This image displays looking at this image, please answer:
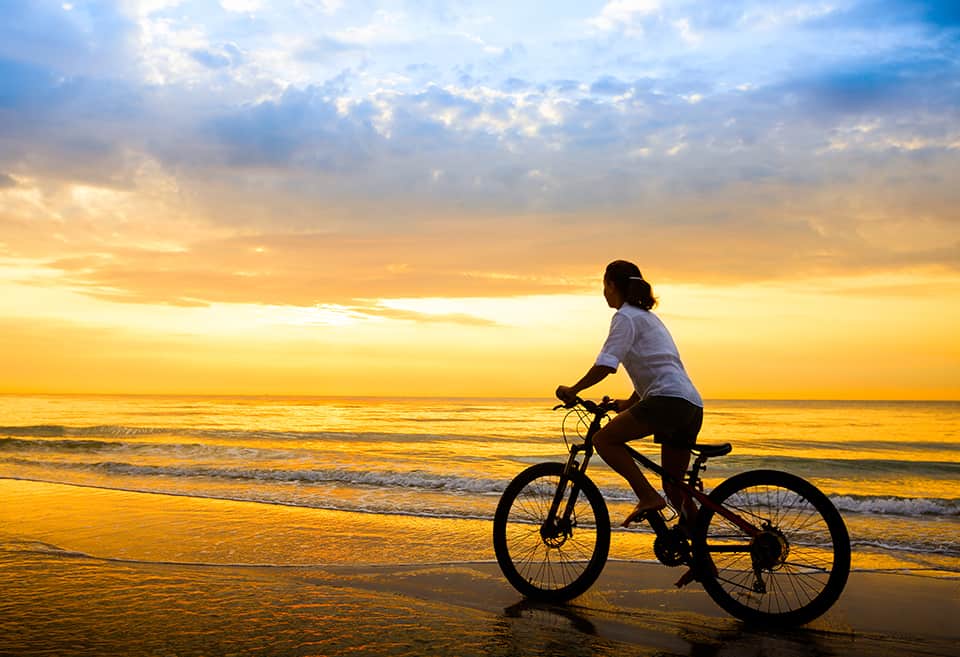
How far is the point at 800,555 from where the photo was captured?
21.9 feet

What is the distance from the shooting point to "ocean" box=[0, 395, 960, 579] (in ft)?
22.3

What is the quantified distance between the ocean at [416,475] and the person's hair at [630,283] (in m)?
2.83

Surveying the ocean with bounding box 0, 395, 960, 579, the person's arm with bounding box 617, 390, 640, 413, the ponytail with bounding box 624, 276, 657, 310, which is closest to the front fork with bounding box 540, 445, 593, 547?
the person's arm with bounding box 617, 390, 640, 413

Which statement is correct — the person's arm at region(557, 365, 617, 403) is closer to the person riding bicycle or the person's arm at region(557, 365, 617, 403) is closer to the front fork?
the person riding bicycle

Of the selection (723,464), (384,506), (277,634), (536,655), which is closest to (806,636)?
(536,655)

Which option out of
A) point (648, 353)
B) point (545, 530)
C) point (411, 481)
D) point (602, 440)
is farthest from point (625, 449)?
point (411, 481)

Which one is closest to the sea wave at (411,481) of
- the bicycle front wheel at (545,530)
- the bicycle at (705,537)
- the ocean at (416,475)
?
the ocean at (416,475)

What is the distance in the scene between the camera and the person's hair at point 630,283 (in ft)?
14.5

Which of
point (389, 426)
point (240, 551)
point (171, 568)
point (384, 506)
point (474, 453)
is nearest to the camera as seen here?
point (171, 568)

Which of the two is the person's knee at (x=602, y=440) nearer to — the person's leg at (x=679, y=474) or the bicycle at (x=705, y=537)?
the bicycle at (x=705, y=537)

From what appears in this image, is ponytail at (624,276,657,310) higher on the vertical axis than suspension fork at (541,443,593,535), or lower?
higher

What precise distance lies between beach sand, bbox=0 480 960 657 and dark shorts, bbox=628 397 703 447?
1089 millimetres

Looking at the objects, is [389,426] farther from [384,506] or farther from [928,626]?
[928,626]

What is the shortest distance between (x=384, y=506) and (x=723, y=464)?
12.6m
